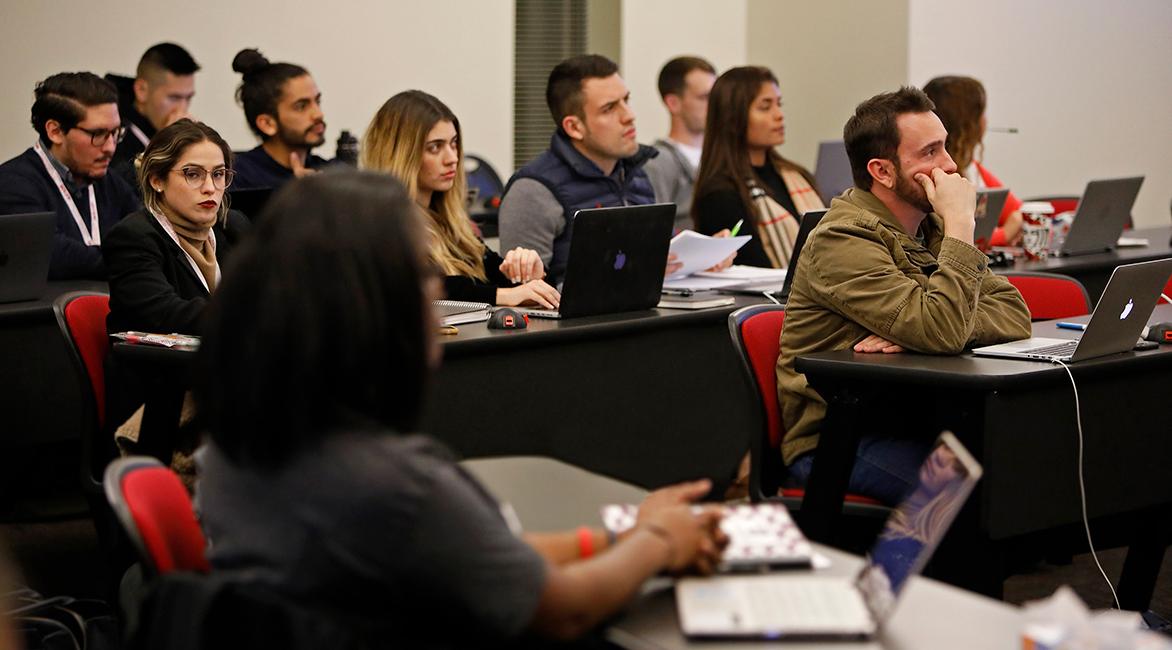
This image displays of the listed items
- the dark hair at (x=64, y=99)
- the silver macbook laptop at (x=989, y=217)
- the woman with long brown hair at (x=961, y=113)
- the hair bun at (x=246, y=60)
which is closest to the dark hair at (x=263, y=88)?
the hair bun at (x=246, y=60)

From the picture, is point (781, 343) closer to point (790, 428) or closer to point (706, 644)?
point (790, 428)

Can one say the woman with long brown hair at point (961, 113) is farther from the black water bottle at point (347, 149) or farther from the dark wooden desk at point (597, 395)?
the black water bottle at point (347, 149)

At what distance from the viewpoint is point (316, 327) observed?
4.24 ft

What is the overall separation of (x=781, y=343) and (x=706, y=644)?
1.59 meters

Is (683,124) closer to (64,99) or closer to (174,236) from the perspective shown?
(64,99)

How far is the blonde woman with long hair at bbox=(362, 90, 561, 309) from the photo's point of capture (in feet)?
12.5

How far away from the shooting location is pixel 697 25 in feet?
26.6

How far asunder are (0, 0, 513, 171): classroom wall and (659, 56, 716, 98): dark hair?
4.00ft

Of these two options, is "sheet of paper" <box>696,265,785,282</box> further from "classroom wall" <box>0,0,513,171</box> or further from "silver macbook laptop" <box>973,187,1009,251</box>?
"classroom wall" <box>0,0,513,171</box>

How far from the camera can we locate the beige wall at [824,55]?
7625 millimetres

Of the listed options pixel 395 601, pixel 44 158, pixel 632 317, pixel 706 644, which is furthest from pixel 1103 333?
pixel 44 158

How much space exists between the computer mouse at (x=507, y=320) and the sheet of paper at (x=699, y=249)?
71 cm

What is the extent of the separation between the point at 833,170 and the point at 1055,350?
3.26 metres

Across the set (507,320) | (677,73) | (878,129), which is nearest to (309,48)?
(677,73)
